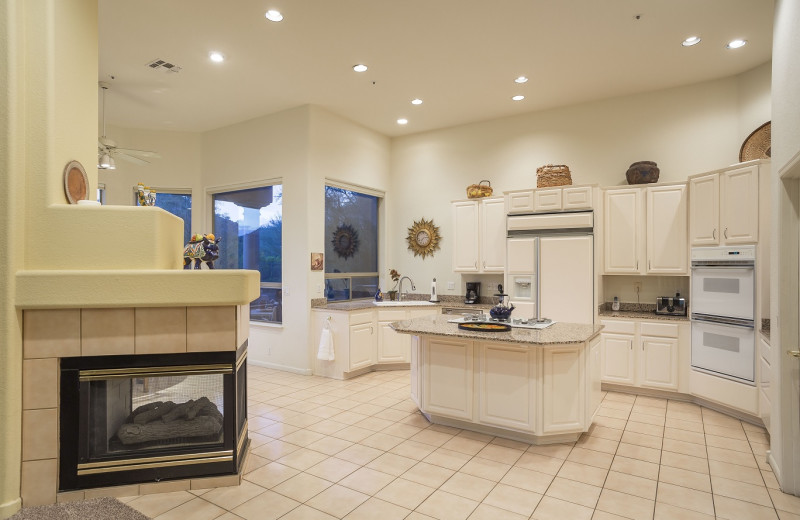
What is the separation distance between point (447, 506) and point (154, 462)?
1.77m

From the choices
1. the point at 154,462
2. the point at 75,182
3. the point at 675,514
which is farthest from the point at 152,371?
the point at 675,514

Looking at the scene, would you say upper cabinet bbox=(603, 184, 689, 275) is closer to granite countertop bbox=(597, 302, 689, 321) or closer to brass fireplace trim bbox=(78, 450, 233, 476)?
granite countertop bbox=(597, 302, 689, 321)

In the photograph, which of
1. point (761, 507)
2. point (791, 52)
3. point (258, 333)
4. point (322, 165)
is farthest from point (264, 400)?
point (791, 52)

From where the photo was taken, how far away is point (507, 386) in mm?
3350

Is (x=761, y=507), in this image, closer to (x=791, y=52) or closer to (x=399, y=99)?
(x=791, y=52)

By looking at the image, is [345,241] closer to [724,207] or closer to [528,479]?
[528,479]

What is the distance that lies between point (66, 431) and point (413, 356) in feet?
8.08

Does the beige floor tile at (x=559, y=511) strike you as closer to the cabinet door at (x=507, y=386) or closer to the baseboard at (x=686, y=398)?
the cabinet door at (x=507, y=386)

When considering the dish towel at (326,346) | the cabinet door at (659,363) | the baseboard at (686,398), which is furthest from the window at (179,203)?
the cabinet door at (659,363)

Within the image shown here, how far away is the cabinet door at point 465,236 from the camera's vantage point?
19.2ft

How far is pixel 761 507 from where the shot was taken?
249 centimetres

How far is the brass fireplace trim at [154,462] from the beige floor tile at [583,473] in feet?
7.15

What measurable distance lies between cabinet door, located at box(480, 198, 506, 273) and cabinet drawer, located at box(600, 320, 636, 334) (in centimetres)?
139

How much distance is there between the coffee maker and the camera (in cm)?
603
